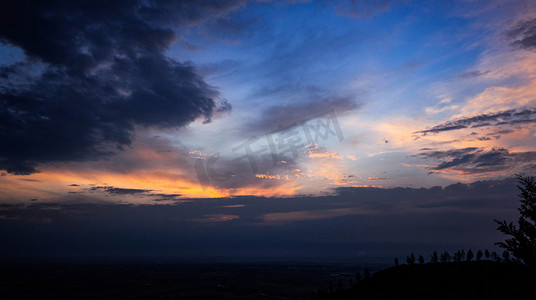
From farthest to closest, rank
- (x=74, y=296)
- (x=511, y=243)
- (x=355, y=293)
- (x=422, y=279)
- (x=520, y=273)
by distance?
(x=74, y=296) < (x=355, y=293) < (x=422, y=279) < (x=520, y=273) < (x=511, y=243)

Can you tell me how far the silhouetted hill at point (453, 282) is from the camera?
882 inches

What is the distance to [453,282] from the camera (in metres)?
28.8

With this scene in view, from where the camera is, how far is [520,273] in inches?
920

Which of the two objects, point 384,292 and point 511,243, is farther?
point 384,292

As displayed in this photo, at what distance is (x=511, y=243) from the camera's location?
20.6 metres

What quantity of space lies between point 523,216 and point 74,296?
13646cm

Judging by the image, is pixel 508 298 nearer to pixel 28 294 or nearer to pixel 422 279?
pixel 422 279

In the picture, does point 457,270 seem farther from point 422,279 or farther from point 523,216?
point 523,216

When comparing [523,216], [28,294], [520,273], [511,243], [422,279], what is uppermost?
[523,216]

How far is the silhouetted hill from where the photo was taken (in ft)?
73.5

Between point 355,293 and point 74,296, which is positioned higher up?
point 355,293

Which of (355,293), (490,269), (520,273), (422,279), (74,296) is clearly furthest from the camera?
(74,296)

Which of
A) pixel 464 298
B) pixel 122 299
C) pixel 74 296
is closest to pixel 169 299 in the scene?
pixel 122 299

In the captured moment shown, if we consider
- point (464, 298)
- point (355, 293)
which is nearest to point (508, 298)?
point (464, 298)
